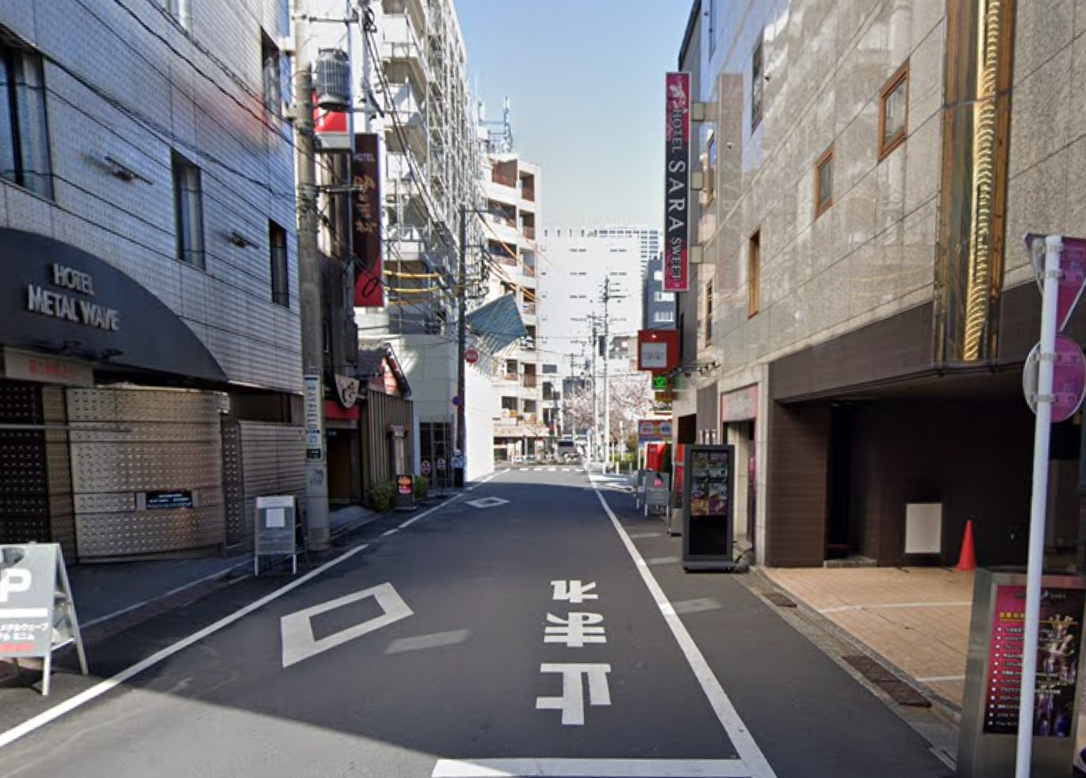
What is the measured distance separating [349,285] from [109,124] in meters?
8.18

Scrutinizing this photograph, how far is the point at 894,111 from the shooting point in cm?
614

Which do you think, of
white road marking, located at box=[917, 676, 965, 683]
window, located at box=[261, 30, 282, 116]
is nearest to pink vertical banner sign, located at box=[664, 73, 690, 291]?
window, located at box=[261, 30, 282, 116]

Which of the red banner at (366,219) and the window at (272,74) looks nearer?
the window at (272,74)

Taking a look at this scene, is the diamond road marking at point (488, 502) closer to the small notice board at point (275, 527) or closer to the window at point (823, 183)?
the small notice board at point (275, 527)

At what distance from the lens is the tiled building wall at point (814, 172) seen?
5508 millimetres

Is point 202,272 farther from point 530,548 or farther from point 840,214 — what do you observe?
point 840,214

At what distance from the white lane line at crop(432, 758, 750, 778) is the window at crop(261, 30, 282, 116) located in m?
13.8

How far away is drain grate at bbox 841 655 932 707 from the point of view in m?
4.53

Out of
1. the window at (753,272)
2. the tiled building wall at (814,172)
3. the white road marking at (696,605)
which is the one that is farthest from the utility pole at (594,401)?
the white road marking at (696,605)

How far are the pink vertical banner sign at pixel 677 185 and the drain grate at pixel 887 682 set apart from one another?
38.2ft

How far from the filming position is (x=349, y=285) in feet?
53.7

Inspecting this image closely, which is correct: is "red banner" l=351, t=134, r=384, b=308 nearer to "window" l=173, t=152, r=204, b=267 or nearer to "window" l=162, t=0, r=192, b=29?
"window" l=173, t=152, r=204, b=267

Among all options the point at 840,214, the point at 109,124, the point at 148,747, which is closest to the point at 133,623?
the point at 148,747

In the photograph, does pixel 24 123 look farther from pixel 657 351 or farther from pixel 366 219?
pixel 657 351
